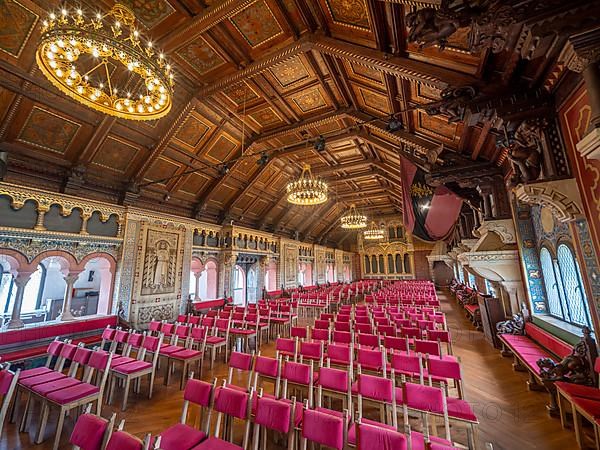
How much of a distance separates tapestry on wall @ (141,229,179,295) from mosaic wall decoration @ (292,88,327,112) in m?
6.36

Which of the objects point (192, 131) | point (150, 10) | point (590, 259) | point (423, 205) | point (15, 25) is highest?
point (150, 10)

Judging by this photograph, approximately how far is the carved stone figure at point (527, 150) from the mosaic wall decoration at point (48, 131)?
8.94m

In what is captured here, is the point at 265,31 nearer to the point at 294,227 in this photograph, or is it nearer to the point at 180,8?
the point at 180,8

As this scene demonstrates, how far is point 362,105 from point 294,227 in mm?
10416

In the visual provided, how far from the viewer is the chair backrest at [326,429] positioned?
1.84 metres

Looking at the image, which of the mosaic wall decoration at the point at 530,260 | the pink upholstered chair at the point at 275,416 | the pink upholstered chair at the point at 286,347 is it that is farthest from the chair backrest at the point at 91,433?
the mosaic wall decoration at the point at 530,260

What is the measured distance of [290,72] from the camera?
19.9ft

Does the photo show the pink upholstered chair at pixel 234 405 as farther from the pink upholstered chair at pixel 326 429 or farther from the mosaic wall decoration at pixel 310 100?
the mosaic wall decoration at pixel 310 100

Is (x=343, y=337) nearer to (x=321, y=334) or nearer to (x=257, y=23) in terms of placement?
(x=321, y=334)

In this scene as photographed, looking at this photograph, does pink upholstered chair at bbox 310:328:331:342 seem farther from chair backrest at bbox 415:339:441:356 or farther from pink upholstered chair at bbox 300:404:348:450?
pink upholstered chair at bbox 300:404:348:450

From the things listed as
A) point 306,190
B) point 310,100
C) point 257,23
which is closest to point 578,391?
point 306,190

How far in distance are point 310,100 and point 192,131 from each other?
383 centimetres

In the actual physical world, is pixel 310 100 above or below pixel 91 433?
above

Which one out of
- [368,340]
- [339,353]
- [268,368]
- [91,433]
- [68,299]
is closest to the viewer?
[91,433]
